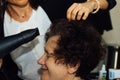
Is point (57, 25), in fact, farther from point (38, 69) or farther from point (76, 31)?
point (38, 69)

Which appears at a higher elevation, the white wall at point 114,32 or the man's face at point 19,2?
the man's face at point 19,2

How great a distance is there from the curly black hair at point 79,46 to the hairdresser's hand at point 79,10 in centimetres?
3

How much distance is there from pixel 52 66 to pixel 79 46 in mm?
140

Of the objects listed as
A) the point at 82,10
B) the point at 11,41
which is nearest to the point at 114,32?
the point at 82,10

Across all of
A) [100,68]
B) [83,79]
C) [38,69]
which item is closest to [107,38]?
[100,68]

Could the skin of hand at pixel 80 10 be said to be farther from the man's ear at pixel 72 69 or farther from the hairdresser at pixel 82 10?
the man's ear at pixel 72 69

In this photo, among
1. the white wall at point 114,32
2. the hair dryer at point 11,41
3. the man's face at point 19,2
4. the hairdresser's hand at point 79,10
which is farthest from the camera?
the white wall at point 114,32

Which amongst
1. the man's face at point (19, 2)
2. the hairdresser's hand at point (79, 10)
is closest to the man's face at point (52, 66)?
the hairdresser's hand at point (79, 10)

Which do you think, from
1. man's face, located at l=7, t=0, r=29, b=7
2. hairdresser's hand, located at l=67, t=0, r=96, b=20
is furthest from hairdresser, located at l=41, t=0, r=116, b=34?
man's face, located at l=7, t=0, r=29, b=7

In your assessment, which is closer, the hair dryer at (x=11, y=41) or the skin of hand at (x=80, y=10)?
the hair dryer at (x=11, y=41)

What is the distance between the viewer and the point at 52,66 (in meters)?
1.14

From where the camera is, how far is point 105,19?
1.51 meters

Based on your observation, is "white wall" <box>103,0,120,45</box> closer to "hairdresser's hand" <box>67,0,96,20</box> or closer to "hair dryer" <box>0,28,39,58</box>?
"hairdresser's hand" <box>67,0,96,20</box>

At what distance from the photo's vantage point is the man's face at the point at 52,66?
1138 mm
